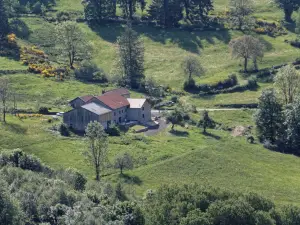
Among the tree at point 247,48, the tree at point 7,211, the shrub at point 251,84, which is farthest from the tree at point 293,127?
the tree at point 7,211

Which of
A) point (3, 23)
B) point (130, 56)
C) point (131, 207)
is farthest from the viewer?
point (3, 23)

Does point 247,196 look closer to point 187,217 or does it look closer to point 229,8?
point 187,217

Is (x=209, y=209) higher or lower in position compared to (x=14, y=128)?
lower

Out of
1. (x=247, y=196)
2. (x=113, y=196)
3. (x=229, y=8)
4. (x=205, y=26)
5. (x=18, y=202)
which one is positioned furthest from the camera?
(x=229, y=8)

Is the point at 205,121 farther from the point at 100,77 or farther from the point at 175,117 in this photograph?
the point at 100,77

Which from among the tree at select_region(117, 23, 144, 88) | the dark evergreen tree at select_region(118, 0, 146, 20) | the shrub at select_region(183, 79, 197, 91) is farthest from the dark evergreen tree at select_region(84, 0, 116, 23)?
the shrub at select_region(183, 79, 197, 91)

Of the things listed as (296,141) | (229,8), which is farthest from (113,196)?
(229,8)

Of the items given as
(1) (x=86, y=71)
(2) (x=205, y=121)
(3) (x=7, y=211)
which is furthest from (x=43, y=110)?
(3) (x=7, y=211)
